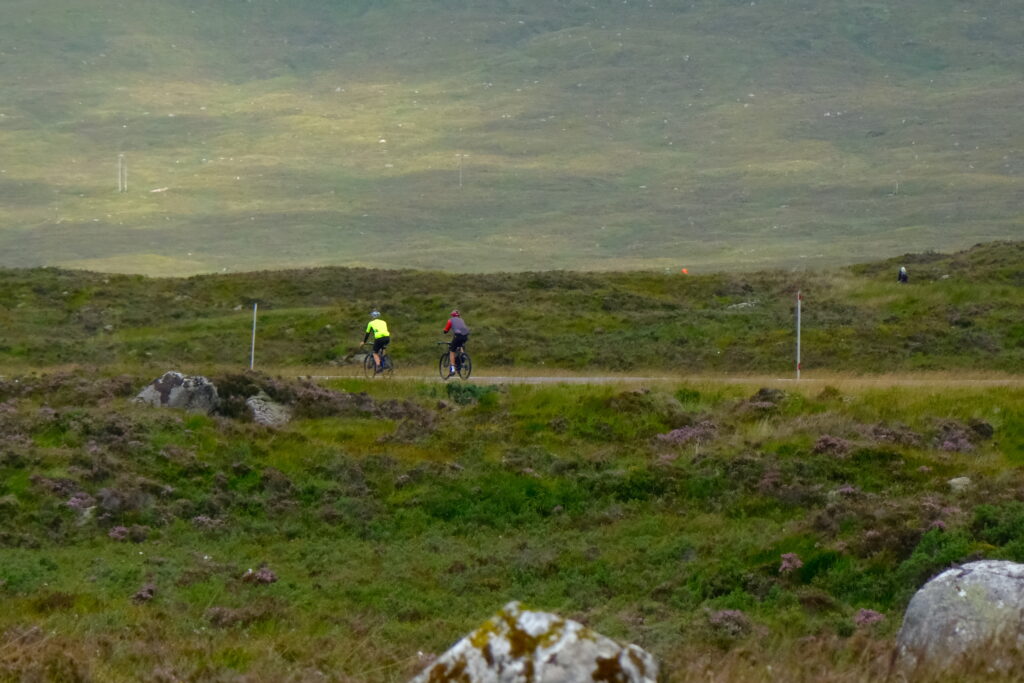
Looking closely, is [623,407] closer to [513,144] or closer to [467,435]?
[467,435]

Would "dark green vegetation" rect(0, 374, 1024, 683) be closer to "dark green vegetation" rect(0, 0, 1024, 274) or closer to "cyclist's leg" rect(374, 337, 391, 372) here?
"cyclist's leg" rect(374, 337, 391, 372)

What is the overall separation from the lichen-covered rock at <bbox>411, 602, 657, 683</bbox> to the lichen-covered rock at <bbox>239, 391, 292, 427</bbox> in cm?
1678

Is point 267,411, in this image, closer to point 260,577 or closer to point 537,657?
point 260,577

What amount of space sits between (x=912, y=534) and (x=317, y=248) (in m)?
115

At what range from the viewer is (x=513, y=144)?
181 metres

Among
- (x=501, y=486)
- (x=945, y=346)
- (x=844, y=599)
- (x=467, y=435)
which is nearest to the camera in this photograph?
(x=844, y=599)

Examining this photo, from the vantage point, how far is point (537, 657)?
392 inches

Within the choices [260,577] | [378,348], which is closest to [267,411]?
[260,577]

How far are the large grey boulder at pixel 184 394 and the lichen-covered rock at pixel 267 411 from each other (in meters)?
0.73

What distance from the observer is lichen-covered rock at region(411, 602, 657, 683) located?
32.5 feet

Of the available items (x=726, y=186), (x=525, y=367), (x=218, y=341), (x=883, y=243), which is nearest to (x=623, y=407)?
(x=525, y=367)

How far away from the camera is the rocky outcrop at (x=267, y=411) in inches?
1053

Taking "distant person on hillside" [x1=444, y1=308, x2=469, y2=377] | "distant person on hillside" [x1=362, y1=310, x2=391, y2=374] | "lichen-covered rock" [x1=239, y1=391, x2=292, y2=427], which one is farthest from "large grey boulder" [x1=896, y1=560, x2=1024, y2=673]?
"distant person on hillside" [x1=362, y1=310, x2=391, y2=374]

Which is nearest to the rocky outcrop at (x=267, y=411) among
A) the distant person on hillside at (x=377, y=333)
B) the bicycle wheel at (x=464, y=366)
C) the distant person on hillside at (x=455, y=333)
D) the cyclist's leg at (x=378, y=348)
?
the distant person on hillside at (x=455, y=333)
